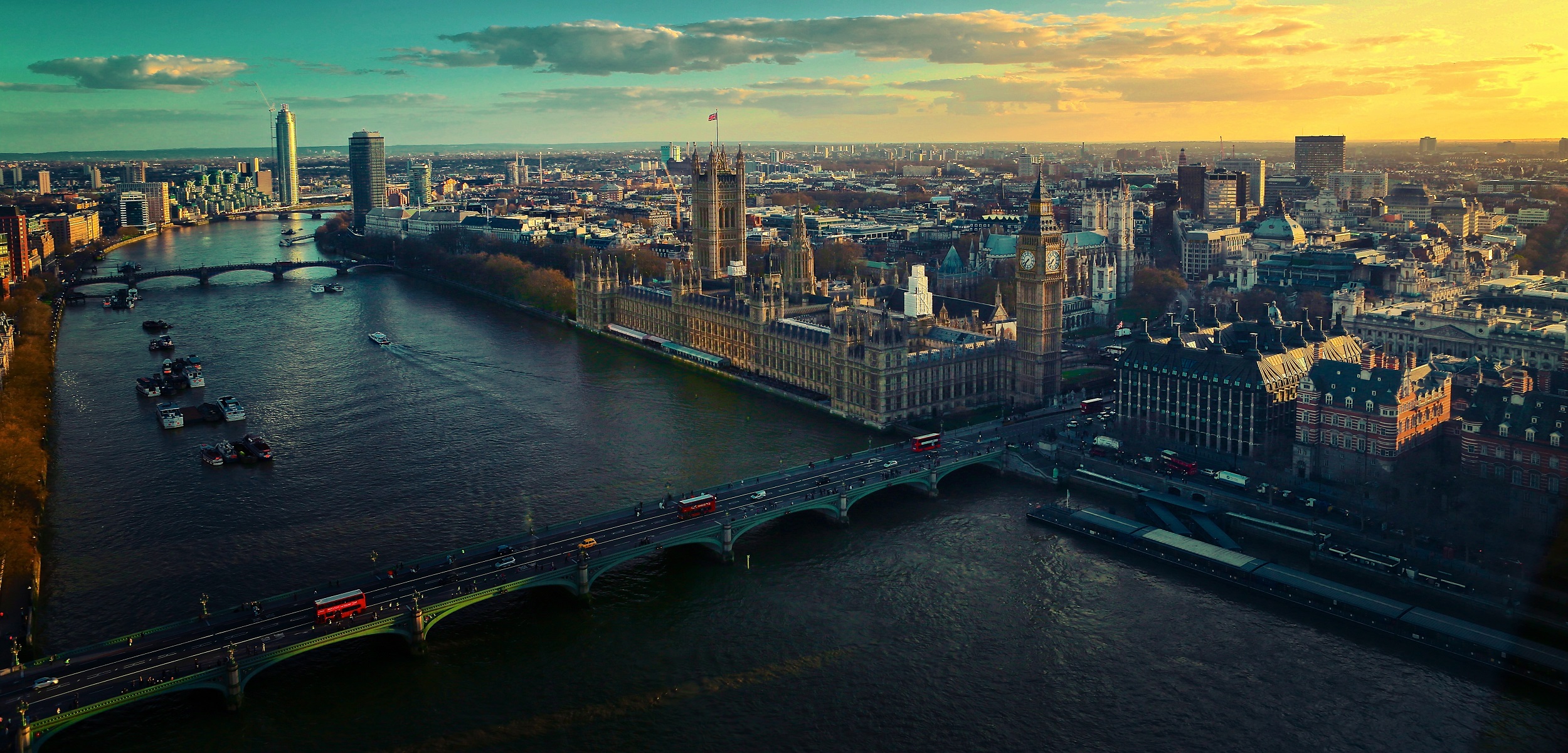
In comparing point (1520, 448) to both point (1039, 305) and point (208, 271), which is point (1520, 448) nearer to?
point (1039, 305)

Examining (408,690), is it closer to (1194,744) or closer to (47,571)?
(47,571)

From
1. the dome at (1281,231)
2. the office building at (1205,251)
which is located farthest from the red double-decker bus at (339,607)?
the dome at (1281,231)

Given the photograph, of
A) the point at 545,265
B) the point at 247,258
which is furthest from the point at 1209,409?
the point at 247,258

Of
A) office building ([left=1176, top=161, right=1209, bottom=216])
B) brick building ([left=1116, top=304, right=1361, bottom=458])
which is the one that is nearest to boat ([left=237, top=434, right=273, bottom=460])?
brick building ([left=1116, top=304, right=1361, bottom=458])

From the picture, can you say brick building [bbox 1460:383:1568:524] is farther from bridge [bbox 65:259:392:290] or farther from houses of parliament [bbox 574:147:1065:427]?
bridge [bbox 65:259:392:290]

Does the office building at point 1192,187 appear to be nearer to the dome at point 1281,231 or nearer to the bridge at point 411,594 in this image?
the dome at point 1281,231

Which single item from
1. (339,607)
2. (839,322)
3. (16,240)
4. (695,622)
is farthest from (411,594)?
(16,240)
